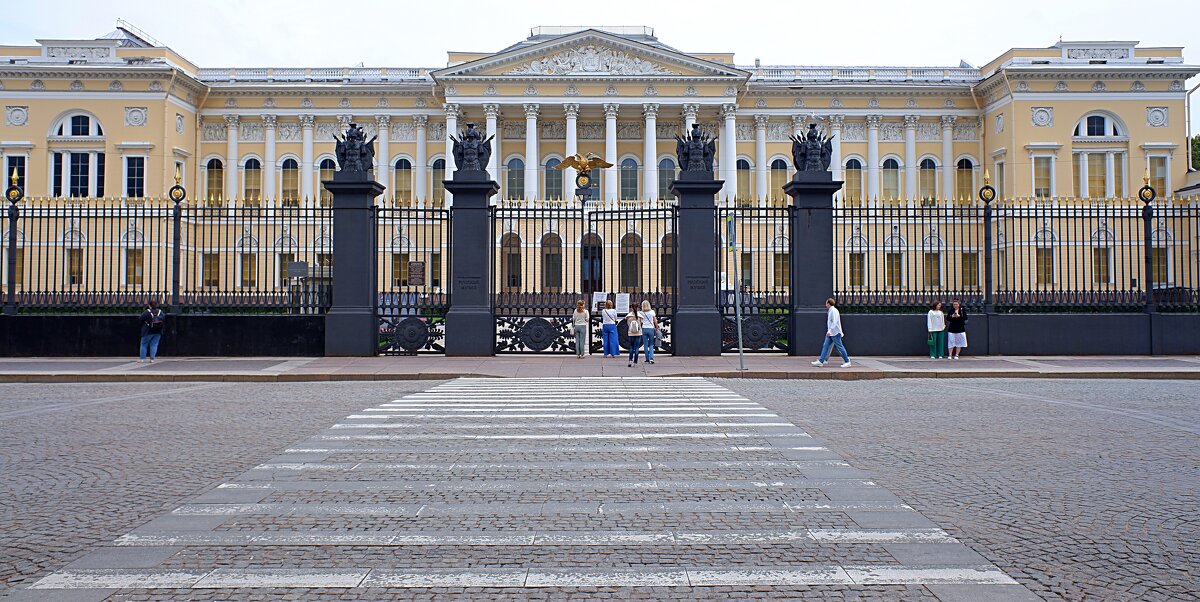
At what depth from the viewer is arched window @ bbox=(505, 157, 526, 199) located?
2483 inches

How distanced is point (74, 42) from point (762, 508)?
62958mm

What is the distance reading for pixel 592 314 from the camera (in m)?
23.2

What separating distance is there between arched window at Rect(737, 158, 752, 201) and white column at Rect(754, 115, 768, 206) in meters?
0.48

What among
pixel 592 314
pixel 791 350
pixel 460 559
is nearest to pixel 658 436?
pixel 460 559

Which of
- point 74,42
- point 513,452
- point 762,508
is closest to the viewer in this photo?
point 762,508

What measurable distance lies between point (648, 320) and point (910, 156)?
49.2 m

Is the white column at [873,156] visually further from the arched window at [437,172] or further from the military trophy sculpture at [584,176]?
the military trophy sculpture at [584,176]

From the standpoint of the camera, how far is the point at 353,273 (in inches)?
824

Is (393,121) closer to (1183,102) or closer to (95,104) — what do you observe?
(95,104)

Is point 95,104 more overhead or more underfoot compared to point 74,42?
more underfoot

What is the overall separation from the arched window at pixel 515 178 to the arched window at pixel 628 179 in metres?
6.47

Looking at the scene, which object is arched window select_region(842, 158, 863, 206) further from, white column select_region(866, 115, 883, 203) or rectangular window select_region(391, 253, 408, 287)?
rectangular window select_region(391, 253, 408, 287)

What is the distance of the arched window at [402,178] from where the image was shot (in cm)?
6369

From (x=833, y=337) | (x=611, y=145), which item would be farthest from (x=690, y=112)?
(x=833, y=337)
